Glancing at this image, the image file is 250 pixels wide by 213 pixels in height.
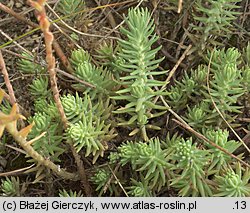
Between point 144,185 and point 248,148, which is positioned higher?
point 248,148

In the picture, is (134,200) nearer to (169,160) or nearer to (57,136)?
(169,160)

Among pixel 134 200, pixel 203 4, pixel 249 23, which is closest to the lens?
pixel 134 200

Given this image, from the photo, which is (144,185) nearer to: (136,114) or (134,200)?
(134,200)

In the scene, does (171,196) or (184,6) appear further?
(184,6)

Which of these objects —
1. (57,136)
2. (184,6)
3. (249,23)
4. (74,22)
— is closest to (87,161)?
(57,136)

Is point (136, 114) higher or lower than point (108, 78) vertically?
lower

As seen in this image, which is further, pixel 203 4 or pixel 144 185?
pixel 203 4

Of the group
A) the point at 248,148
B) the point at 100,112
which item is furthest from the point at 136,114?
the point at 248,148

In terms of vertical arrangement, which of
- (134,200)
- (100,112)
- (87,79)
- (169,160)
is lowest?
(134,200)

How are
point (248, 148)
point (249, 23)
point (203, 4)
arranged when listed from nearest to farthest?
1. point (248, 148)
2. point (203, 4)
3. point (249, 23)
